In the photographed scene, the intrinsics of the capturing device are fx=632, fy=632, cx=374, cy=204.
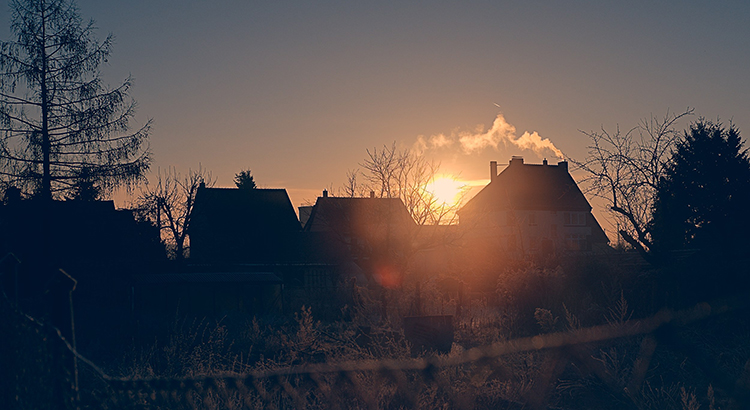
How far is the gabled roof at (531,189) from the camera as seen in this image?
53.2m

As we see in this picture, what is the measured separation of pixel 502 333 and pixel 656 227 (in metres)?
5.13

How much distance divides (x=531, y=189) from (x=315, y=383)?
48.5 m

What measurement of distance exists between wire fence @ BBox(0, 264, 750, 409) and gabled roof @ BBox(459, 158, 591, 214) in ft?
143

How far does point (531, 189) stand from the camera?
54.2m

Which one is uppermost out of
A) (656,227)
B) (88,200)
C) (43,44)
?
(43,44)

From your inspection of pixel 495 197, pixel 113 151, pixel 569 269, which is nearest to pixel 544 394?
pixel 569 269

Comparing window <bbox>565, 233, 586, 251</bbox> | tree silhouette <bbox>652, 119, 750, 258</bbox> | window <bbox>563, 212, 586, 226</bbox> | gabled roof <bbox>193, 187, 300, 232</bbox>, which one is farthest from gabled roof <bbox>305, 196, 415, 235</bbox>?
window <bbox>563, 212, 586, 226</bbox>

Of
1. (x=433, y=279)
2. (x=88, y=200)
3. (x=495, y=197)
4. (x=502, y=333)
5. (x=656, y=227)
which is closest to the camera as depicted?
(x=502, y=333)

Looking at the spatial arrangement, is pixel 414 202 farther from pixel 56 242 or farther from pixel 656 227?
pixel 56 242

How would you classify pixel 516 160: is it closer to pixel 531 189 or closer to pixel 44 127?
pixel 531 189

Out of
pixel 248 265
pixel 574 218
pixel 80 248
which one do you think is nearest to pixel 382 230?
pixel 80 248

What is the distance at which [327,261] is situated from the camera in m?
38.4

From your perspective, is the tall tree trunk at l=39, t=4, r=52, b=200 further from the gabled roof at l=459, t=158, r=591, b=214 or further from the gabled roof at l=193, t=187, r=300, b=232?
the gabled roof at l=459, t=158, r=591, b=214

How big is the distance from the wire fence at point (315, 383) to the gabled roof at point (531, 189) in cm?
4358
